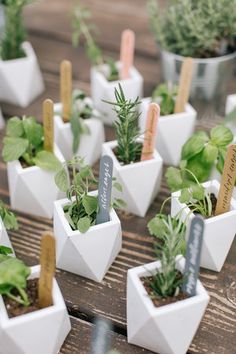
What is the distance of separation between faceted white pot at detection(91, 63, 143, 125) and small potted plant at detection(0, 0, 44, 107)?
6.0 inches

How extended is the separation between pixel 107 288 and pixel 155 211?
8.1 inches

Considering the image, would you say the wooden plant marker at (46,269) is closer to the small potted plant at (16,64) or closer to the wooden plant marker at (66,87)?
the wooden plant marker at (66,87)

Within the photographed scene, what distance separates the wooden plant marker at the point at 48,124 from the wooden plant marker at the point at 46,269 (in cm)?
32

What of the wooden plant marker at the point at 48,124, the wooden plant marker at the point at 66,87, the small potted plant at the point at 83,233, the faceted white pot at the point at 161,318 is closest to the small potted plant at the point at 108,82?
the wooden plant marker at the point at 66,87

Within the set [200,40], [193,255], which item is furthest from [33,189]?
[200,40]

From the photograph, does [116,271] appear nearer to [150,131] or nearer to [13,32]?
[150,131]

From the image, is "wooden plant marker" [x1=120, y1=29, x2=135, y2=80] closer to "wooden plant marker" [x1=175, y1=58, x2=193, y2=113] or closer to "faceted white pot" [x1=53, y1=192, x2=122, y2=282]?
"wooden plant marker" [x1=175, y1=58, x2=193, y2=113]

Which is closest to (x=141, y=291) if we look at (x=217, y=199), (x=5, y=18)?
(x=217, y=199)

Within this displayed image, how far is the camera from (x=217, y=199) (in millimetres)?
942

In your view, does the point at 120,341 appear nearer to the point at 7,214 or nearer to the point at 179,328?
the point at 179,328

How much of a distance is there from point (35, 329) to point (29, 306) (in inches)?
1.3

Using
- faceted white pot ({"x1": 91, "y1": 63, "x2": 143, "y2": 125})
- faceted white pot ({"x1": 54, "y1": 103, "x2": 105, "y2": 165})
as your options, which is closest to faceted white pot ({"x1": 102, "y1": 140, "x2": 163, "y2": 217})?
faceted white pot ({"x1": 54, "y1": 103, "x2": 105, "y2": 165})

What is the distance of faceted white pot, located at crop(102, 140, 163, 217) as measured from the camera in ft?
3.38

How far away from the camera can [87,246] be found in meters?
0.92
